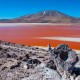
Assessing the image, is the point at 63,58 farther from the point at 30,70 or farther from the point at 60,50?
the point at 30,70

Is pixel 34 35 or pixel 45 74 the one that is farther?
pixel 34 35

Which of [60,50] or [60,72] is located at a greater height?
[60,50]

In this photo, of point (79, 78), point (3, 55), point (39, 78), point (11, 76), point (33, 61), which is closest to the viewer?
point (79, 78)

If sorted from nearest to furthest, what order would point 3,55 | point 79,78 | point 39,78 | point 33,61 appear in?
1. point 79,78
2. point 39,78
3. point 33,61
4. point 3,55

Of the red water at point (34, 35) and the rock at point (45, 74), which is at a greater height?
the rock at point (45, 74)

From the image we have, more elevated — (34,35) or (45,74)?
(45,74)

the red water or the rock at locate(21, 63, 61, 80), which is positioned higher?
the rock at locate(21, 63, 61, 80)

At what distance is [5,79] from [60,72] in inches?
75.9

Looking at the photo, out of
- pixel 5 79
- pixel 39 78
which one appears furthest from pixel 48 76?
pixel 5 79

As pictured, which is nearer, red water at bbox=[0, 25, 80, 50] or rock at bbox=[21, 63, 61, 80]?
rock at bbox=[21, 63, 61, 80]

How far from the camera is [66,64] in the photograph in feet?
30.2

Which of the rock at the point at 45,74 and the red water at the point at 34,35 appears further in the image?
the red water at the point at 34,35

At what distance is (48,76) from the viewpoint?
9.71 meters

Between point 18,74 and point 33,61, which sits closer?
point 18,74
